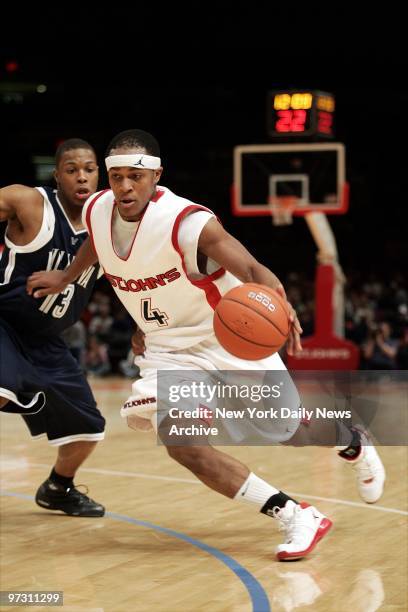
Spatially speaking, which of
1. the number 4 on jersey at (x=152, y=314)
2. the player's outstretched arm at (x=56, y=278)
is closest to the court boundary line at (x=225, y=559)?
the number 4 on jersey at (x=152, y=314)

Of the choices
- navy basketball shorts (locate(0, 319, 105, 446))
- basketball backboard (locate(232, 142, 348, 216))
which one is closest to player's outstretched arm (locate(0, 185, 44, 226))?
navy basketball shorts (locate(0, 319, 105, 446))

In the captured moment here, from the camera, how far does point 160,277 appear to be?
3938 millimetres

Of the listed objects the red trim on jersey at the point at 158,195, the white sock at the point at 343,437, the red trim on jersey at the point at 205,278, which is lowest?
the white sock at the point at 343,437

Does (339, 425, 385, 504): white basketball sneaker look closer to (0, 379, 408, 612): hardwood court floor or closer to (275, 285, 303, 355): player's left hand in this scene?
(0, 379, 408, 612): hardwood court floor

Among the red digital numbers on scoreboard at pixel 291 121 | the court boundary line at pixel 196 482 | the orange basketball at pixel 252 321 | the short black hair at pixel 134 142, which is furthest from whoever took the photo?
the red digital numbers on scoreboard at pixel 291 121

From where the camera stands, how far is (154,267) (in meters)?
3.92

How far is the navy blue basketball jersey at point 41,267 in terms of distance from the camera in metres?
4.55

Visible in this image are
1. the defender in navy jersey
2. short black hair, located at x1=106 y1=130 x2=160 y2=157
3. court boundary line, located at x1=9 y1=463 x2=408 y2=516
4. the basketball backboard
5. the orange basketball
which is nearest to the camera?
the orange basketball

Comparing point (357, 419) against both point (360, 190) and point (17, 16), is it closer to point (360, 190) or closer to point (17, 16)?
point (17, 16)

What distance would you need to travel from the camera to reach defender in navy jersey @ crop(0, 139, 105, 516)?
4484 mm

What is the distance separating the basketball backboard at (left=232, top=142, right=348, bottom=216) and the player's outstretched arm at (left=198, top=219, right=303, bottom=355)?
949cm

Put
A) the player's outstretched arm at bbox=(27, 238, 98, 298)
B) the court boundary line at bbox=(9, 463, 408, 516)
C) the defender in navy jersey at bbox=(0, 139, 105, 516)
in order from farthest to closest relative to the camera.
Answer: the court boundary line at bbox=(9, 463, 408, 516) → the defender in navy jersey at bbox=(0, 139, 105, 516) → the player's outstretched arm at bbox=(27, 238, 98, 298)

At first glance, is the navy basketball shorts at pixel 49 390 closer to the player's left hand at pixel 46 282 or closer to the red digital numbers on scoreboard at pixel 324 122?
the player's left hand at pixel 46 282

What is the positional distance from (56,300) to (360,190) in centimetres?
1697
